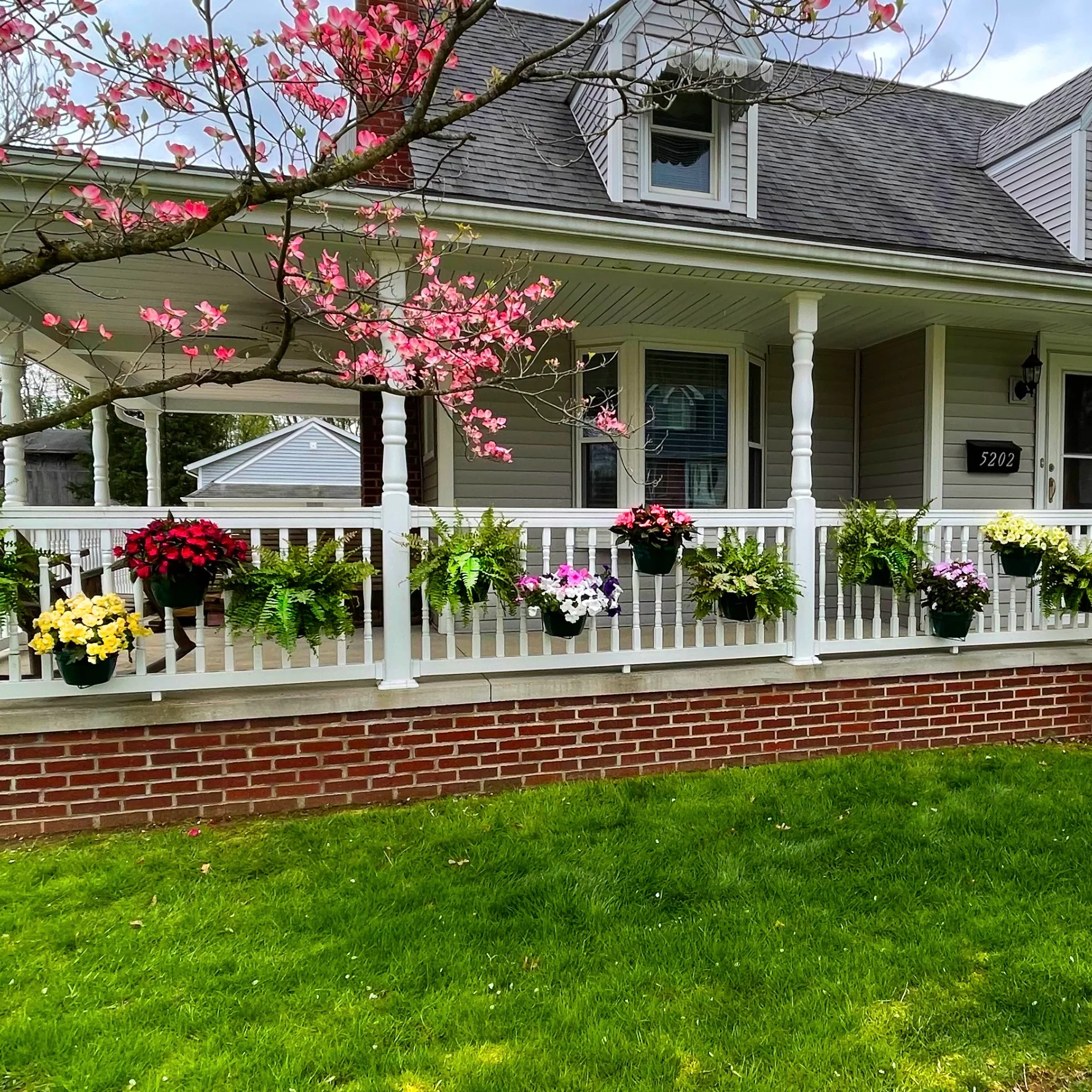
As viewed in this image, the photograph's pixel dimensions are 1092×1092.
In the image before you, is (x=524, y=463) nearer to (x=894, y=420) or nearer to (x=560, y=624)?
(x=560, y=624)

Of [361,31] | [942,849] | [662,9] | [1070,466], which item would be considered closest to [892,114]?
[662,9]

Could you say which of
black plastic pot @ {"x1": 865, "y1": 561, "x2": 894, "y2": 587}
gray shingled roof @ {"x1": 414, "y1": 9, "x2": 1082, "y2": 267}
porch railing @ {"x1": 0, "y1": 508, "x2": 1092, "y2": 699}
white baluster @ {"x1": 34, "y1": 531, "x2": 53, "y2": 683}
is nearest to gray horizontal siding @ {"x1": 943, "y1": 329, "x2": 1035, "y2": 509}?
porch railing @ {"x1": 0, "y1": 508, "x2": 1092, "y2": 699}

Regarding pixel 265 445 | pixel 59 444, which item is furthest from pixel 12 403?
pixel 59 444

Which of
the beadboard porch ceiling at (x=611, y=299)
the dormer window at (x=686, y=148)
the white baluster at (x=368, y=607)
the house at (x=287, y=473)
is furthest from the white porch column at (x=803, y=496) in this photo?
the house at (x=287, y=473)

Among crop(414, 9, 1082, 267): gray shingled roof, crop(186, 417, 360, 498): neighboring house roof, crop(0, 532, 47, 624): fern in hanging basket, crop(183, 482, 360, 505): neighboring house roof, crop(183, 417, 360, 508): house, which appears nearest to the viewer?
crop(0, 532, 47, 624): fern in hanging basket

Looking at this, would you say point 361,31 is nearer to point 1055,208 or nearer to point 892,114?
point 1055,208

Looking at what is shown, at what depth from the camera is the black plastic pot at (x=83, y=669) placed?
3.28 metres

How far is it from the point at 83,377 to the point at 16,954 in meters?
6.72

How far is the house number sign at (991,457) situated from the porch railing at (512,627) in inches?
19.9

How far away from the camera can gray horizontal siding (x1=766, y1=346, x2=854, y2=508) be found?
6266 mm

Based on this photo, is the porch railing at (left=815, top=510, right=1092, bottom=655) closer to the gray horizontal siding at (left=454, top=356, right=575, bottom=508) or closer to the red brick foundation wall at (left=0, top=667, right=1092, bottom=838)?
the red brick foundation wall at (left=0, top=667, right=1092, bottom=838)

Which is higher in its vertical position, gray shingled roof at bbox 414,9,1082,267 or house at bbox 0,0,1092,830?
gray shingled roof at bbox 414,9,1082,267

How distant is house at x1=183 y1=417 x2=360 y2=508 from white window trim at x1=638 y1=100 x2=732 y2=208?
22.9 ft

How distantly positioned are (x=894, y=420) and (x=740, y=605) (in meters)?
3.05
